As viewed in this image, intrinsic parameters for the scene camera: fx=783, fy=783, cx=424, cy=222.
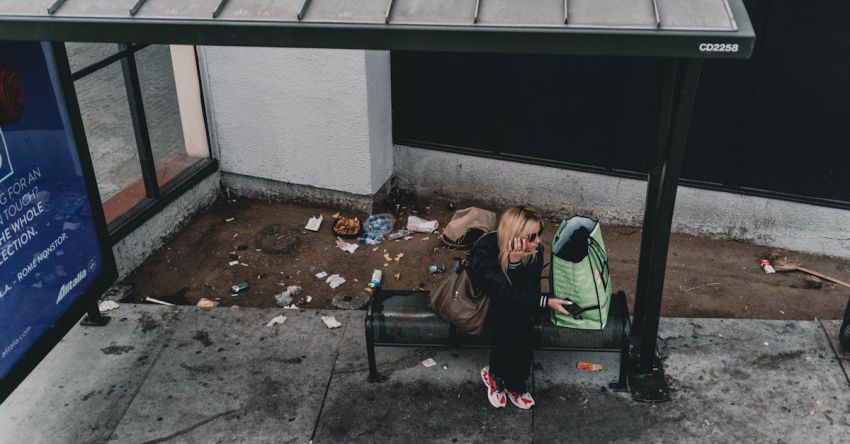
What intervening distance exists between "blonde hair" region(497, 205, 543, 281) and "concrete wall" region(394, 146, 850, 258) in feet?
11.7

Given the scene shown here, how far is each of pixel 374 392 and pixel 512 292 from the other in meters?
1.52

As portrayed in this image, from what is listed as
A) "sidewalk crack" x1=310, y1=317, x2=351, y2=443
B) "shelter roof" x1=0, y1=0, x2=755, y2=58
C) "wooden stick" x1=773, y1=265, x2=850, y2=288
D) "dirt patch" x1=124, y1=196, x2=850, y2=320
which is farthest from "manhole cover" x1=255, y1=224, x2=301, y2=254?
"wooden stick" x1=773, y1=265, x2=850, y2=288

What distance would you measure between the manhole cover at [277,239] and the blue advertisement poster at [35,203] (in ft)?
8.58

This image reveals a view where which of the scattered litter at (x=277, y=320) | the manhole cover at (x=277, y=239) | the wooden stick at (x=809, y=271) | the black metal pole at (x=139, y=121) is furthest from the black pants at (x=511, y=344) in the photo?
the black metal pole at (x=139, y=121)

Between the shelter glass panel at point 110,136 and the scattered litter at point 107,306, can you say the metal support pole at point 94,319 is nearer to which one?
the scattered litter at point 107,306

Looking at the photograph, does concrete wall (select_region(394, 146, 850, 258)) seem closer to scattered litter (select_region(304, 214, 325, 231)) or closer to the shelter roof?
scattered litter (select_region(304, 214, 325, 231))

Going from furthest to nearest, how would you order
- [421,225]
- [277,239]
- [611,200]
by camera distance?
[421,225] < [277,239] < [611,200]

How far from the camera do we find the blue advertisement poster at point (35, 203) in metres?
5.05

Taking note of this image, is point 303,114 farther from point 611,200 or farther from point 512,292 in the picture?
point 512,292

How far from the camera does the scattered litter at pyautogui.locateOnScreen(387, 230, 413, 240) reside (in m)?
8.59

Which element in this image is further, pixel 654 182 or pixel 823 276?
pixel 823 276

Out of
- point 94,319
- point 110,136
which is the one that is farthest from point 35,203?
point 110,136

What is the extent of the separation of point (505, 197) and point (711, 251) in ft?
7.49

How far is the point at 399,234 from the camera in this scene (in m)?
8.63
